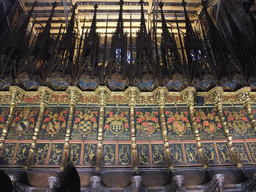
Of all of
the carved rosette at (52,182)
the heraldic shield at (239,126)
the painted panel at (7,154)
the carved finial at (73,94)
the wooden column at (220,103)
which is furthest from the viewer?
the carved finial at (73,94)

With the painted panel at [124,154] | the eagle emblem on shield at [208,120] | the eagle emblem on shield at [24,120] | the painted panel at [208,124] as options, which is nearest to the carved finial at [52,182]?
the painted panel at [124,154]

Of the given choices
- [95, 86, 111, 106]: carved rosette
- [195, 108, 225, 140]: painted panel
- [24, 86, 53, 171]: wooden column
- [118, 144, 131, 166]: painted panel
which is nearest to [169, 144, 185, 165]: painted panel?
[195, 108, 225, 140]: painted panel

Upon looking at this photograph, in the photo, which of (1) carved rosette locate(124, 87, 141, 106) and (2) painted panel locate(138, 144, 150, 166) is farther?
(1) carved rosette locate(124, 87, 141, 106)

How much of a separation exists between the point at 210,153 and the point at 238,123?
1.69 meters

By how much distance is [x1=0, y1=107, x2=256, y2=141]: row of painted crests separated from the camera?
773 cm

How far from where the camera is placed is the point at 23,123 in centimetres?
793

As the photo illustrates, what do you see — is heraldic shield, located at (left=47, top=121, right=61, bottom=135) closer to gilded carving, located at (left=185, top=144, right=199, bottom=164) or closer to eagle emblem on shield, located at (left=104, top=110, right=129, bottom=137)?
eagle emblem on shield, located at (left=104, top=110, right=129, bottom=137)

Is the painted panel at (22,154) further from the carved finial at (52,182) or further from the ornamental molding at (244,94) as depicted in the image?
the ornamental molding at (244,94)

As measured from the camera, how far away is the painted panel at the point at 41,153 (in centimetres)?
711

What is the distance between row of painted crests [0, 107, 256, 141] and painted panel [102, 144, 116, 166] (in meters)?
0.29

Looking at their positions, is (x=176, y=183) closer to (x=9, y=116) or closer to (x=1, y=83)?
(x=9, y=116)

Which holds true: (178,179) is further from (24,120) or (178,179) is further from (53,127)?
(24,120)

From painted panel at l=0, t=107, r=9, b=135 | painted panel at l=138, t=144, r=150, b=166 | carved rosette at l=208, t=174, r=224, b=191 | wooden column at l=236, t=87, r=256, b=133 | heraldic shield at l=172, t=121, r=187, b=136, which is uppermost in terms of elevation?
wooden column at l=236, t=87, r=256, b=133

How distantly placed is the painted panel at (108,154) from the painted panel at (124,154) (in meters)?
0.20
